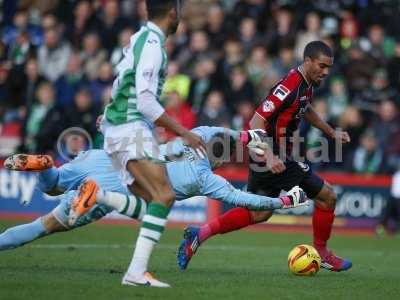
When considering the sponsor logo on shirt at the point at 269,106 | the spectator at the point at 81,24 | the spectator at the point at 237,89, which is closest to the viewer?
the sponsor logo on shirt at the point at 269,106

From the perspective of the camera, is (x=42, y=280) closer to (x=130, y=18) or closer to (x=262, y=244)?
(x=262, y=244)

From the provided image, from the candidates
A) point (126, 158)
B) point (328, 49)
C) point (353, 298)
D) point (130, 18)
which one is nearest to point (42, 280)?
point (126, 158)

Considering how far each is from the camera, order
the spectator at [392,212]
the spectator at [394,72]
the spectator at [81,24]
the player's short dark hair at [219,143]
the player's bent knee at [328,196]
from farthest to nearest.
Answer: the spectator at [81,24], the spectator at [394,72], the spectator at [392,212], the player's bent knee at [328,196], the player's short dark hair at [219,143]

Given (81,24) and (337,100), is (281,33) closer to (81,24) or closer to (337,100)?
(337,100)

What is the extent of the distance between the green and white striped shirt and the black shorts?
109 inches

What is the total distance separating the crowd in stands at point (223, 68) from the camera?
19078 mm

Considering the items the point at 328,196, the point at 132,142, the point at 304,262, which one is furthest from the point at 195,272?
the point at 132,142

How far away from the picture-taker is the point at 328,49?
35.4ft

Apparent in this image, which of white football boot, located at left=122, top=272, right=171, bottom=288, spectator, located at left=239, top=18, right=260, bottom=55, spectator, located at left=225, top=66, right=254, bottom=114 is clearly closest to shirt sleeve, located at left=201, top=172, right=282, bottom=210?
white football boot, located at left=122, top=272, right=171, bottom=288

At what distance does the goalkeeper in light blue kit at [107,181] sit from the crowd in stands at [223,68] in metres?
7.62

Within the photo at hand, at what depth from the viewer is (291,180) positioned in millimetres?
11086

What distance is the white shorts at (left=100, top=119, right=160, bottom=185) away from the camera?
28.6 feet

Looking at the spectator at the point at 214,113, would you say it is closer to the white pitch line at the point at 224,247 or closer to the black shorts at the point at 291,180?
the white pitch line at the point at 224,247

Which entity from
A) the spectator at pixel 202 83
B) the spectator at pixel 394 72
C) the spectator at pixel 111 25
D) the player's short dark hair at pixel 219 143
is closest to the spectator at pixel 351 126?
the spectator at pixel 394 72
